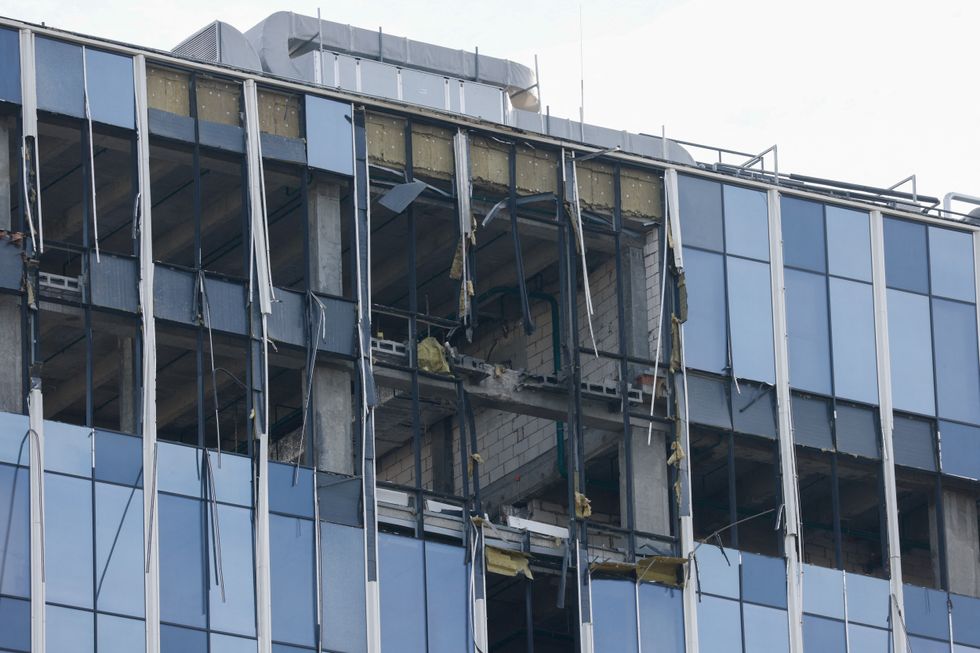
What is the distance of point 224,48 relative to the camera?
167 feet

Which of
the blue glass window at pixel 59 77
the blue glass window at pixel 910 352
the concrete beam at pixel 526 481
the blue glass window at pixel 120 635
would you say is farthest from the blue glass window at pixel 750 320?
the blue glass window at pixel 120 635

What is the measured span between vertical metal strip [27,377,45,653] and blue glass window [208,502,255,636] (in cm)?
340

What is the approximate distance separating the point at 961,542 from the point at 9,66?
24758 millimetres

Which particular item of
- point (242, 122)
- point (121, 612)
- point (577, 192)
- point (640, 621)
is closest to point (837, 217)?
point (577, 192)

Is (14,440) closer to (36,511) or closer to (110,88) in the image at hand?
(36,511)

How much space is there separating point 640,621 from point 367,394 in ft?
25.4

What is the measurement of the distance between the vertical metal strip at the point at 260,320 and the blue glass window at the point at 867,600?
46.7 ft

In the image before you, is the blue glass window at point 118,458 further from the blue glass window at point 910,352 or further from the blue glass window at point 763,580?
the blue glass window at point 910,352

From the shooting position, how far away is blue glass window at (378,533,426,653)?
47156 millimetres

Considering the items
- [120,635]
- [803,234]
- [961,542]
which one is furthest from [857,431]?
[120,635]

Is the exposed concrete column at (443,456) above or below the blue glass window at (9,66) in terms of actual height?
below

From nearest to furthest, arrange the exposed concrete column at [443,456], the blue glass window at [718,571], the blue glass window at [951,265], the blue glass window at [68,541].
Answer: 1. the blue glass window at [68,541]
2. the blue glass window at [718,571]
3. the blue glass window at [951,265]
4. the exposed concrete column at [443,456]

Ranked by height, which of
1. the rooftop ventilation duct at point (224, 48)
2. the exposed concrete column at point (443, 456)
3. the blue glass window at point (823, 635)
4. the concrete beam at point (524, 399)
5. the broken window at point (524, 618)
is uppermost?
the rooftop ventilation duct at point (224, 48)

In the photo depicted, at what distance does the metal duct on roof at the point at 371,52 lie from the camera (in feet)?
174
